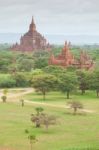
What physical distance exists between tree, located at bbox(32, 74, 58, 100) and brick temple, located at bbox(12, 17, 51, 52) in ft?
258

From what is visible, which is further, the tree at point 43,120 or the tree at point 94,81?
the tree at point 94,81

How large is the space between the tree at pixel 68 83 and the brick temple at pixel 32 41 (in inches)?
3082

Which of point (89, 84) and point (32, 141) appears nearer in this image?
point (32, 141)

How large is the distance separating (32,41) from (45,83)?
8221 centimetres

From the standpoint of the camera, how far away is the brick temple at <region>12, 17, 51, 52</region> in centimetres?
14188

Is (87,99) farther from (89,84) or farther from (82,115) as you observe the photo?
(82,115)

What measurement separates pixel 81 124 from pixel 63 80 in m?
21.4

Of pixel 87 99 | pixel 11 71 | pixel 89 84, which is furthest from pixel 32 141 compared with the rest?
pixel 11 71

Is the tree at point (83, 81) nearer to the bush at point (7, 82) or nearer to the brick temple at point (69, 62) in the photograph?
the bush at point (7, 82)

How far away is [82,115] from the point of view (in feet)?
156

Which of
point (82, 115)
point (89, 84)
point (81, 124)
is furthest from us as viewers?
point (89, 84)

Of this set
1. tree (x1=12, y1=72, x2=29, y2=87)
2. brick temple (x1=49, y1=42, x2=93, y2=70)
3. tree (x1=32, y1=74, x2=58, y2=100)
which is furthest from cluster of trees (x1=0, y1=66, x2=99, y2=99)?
brick temple (x1=49, y1=42, x2=93, y2=70)

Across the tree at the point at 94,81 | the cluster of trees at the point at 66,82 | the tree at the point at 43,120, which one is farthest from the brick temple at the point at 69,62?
the tree at the point at 43,120

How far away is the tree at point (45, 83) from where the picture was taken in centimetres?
6197
